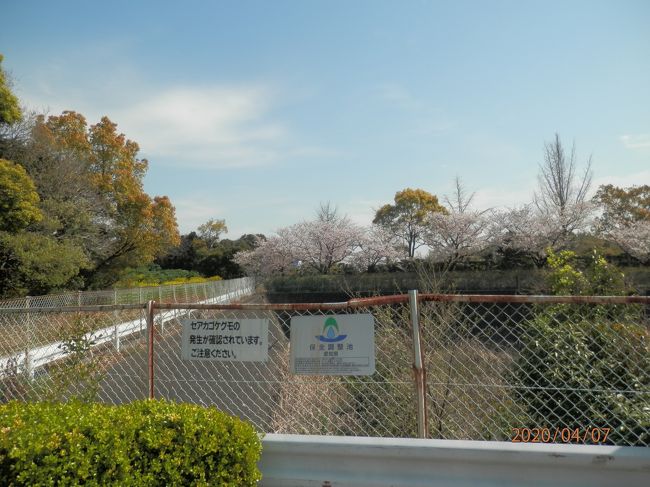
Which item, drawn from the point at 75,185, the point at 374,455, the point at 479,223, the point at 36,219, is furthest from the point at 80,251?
the point at 479,223

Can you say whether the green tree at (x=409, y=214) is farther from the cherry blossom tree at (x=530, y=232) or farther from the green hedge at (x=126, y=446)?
the green hedge at (x=126, y=446)

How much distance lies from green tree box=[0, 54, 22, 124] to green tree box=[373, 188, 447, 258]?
83.9 ft

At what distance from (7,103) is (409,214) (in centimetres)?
2733

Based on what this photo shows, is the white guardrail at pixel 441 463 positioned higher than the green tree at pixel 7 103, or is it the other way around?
the green tree at pixel 7 103

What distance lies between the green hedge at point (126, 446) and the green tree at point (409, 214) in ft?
109

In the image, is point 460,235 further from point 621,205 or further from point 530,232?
point 621,205

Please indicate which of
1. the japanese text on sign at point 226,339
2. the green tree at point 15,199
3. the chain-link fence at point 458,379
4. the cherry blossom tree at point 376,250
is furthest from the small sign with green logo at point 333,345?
the cherry blossom tree at point 376,250

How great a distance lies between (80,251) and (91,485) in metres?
18.4

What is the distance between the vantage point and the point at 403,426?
4258 mm

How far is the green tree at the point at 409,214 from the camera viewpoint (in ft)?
118

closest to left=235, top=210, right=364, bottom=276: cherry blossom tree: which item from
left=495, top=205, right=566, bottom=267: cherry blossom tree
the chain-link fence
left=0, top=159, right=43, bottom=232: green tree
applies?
left=495, top=205, right=566, bottom=267: cherry blossom tree

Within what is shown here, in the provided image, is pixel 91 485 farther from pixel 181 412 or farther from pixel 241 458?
pixel 241 458
